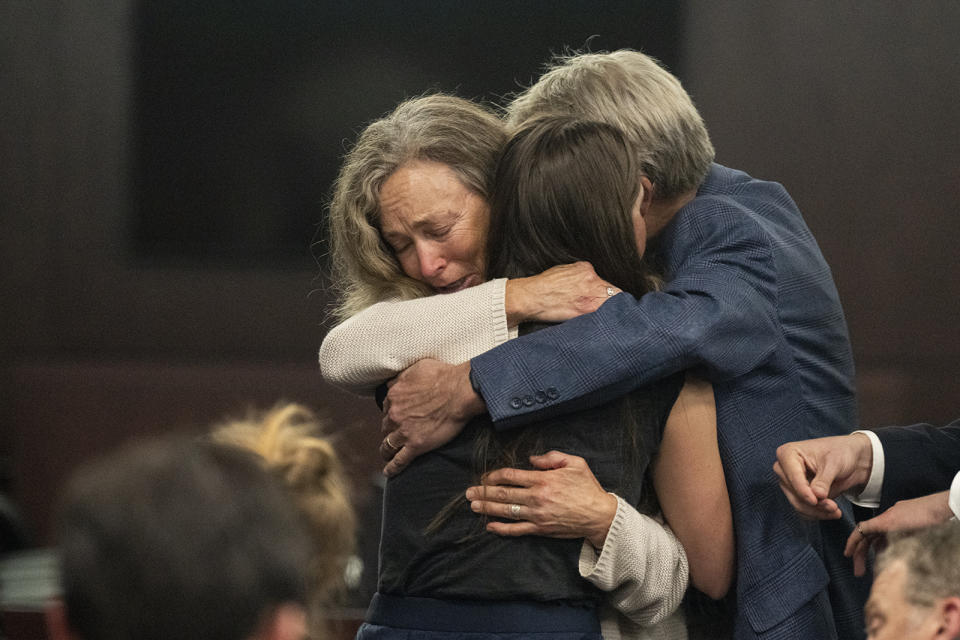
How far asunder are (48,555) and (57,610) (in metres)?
3.72

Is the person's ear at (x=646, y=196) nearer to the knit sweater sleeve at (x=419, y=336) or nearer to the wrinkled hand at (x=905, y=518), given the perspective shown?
the knit sweater sleeve at (x=419, y=336)

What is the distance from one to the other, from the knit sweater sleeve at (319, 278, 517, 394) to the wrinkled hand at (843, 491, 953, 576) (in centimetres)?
58

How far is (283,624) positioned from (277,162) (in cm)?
389

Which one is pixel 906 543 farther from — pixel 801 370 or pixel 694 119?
pixel 694 119

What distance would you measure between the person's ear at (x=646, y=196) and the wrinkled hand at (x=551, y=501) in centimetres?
45

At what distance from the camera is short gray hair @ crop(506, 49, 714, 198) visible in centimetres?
185

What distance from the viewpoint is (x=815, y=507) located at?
158 cm

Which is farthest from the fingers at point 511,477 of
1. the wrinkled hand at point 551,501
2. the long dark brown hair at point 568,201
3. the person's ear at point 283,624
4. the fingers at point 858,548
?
the person's ear at point 283,624

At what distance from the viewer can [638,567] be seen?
4.94ft

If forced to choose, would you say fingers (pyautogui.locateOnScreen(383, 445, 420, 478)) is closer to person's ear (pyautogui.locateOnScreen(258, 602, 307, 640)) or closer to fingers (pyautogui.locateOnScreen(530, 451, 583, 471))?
fingers (pyautogui.locateOnScreen(530, 451, 583, 471))

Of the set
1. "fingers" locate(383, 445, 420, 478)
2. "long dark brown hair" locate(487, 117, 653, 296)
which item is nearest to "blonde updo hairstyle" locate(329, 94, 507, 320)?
"long dark brown hair" locate(487, 117, 653, 296)

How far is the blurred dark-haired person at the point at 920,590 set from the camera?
1.19 m

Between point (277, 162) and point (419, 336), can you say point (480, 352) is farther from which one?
point (277, 162)

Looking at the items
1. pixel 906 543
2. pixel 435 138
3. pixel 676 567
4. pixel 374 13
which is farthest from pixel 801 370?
pixel 374 13
